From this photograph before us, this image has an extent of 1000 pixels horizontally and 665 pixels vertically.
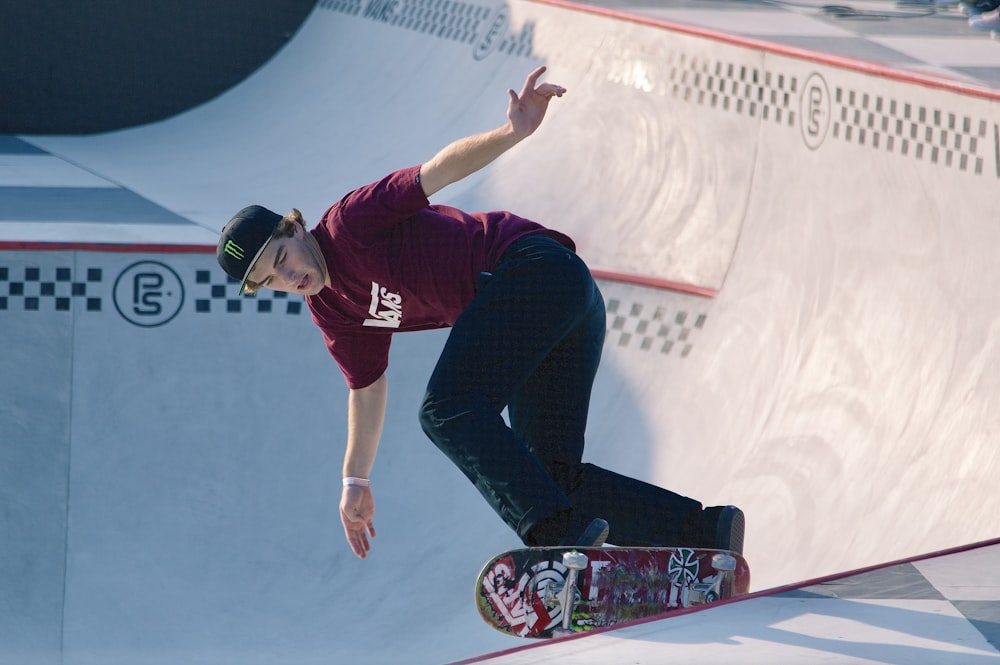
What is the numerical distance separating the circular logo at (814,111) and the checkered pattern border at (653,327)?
3.53ft

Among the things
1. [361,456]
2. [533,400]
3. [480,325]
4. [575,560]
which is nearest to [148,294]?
[361,456]

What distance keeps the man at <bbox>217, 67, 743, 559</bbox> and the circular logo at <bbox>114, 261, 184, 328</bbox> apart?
2232 mm

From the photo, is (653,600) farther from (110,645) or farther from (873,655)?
(110,645)

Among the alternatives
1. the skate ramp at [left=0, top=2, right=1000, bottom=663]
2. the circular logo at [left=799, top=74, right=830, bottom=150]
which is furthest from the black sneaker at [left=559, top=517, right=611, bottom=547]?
the circular logo at [left=799, top=74, right=830, bottom=150]

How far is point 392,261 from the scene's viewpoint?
11.1 ft

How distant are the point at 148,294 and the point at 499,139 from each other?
3.08 meters

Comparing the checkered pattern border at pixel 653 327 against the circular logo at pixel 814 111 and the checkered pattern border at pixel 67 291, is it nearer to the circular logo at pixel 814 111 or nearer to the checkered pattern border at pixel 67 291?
the circular logo at pixel 814 111

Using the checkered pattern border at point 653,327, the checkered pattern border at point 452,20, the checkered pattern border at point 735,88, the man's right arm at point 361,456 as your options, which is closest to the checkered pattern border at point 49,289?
the man's right arm at point 361,456

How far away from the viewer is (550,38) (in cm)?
838

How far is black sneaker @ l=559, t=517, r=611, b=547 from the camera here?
124 inches

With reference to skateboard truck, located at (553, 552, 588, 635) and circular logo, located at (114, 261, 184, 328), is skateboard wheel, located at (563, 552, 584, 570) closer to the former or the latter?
skateboard truck, located at (553, 552, 588, 635)

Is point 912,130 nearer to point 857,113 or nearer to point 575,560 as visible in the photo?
point 857,113

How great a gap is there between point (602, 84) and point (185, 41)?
6.11 meters

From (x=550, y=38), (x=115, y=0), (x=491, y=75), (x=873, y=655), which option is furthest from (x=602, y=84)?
(x=115, y=0)
